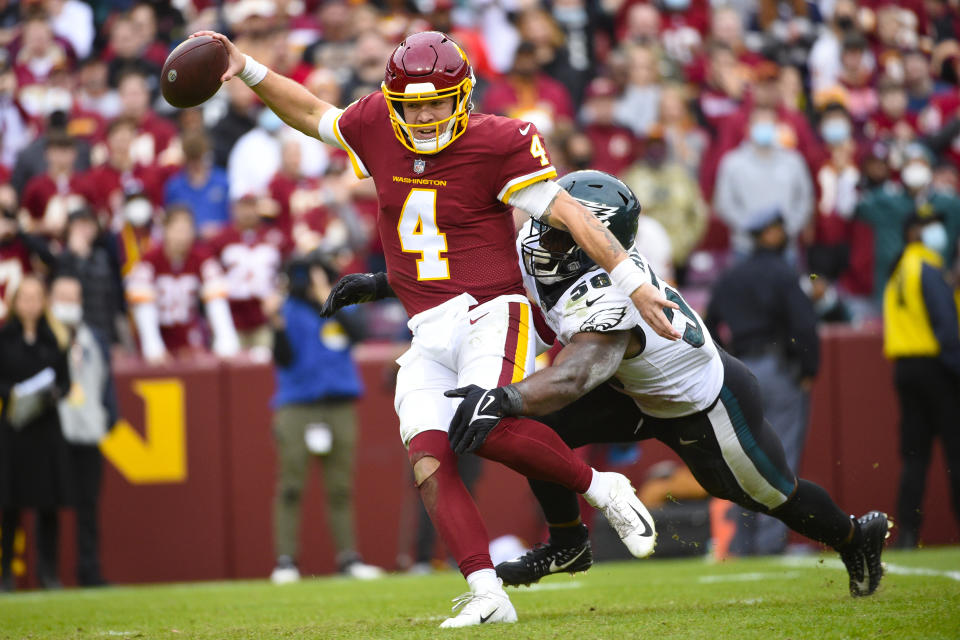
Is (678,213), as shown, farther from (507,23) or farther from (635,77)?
(507,23)

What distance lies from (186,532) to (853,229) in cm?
531

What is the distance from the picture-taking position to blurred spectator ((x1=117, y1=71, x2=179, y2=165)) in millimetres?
10227

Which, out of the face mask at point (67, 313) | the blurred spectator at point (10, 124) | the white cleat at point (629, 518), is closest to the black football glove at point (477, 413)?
the white cleat at point (629, 518)

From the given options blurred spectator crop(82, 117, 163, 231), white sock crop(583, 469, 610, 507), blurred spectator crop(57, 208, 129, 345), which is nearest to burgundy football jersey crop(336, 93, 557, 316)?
white sock crop(583, 469, 610, 507)

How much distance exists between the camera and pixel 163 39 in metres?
11.9

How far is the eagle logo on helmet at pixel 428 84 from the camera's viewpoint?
4.36 m

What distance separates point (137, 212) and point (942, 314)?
5409 mm

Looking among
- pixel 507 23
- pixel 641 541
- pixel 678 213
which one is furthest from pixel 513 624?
pixel 507 23

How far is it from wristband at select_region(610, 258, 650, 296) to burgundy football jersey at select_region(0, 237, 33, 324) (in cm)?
588

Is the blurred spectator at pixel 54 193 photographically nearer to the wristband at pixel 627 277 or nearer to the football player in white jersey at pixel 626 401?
the football player in white jersey at pixel 626 401

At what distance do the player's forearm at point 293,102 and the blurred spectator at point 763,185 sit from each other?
544cm

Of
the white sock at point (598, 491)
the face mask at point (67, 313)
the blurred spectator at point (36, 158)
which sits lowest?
the white sock at point (598, 491)

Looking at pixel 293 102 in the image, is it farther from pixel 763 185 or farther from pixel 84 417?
pixel 763 185

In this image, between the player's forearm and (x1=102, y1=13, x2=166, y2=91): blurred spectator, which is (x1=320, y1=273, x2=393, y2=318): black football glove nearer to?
the player's forearm
